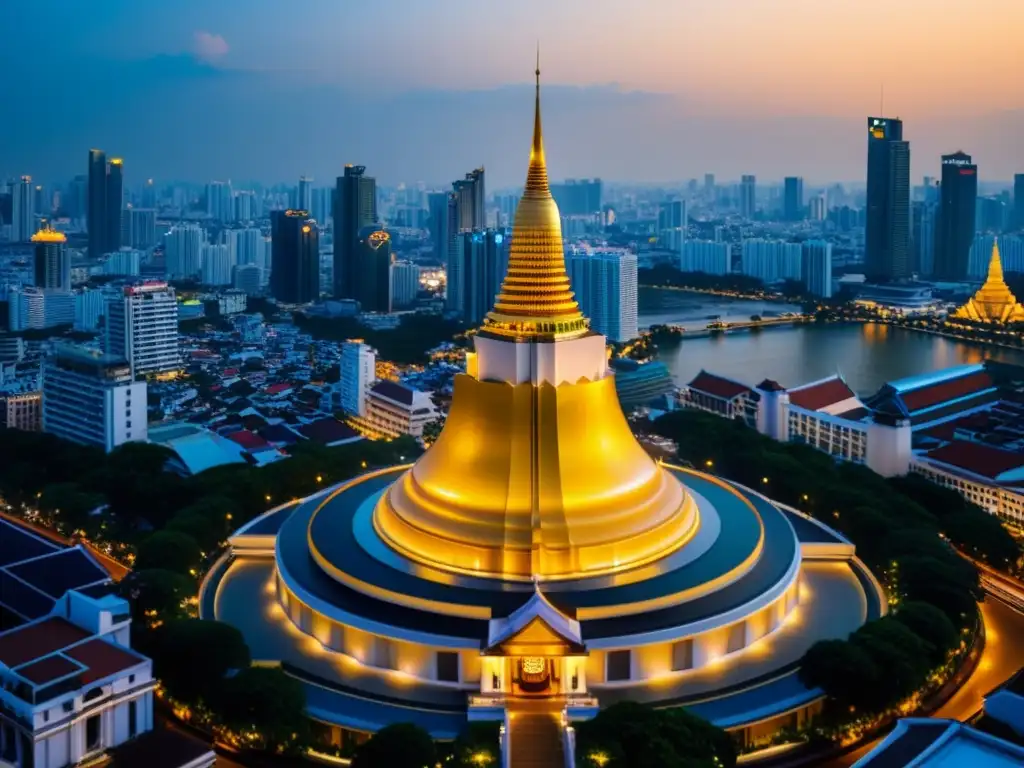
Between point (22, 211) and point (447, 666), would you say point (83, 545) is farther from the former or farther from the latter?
point (22, 211)

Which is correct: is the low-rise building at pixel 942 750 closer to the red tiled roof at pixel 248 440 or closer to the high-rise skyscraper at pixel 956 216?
the red tiled roof at pixel 248 440

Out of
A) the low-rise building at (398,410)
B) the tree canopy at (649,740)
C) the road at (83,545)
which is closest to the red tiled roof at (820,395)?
the low-rise building at (398,410)

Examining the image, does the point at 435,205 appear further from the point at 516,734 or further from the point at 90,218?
the point at 516,734

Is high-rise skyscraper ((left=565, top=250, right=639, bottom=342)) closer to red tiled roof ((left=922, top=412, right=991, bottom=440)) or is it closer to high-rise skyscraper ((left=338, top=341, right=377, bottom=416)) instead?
high-rise skyscraper ((left=338, top=341, right=377, bottom=416))

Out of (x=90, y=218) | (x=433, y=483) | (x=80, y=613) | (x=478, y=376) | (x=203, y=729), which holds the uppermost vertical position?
(x=90, y=218)

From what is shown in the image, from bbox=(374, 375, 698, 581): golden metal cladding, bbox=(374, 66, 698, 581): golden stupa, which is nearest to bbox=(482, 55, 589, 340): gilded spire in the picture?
bbox=(374, 66, 698, 581): golden stupa

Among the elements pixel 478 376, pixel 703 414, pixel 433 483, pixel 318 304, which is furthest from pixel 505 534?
pixel 318 304
